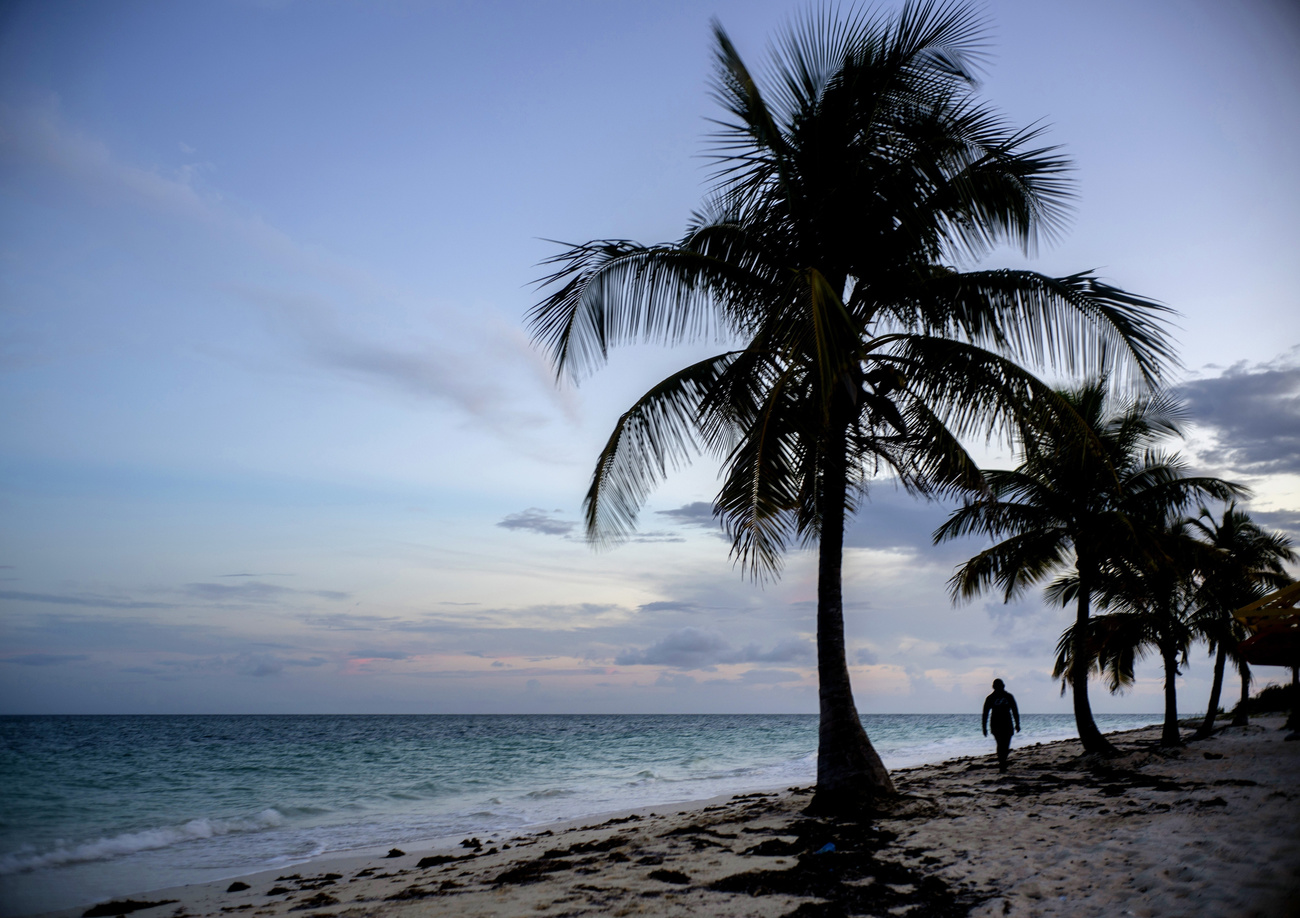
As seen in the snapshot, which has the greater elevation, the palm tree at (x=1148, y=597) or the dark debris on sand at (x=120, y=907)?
the palm tree at (x=1148, y=597)

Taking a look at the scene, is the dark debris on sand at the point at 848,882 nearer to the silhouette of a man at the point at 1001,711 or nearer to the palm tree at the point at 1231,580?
the silhouette of a man at the point at 1001,711

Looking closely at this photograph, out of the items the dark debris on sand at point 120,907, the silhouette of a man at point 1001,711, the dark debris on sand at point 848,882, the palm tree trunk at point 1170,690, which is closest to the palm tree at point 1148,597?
the palm tree trunk at point 1170,690

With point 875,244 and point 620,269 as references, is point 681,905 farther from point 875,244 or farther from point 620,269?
point 875,244

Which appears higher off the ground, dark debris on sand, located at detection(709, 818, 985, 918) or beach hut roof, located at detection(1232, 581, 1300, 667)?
beach hut roof, located at detection(1232, 581, 1300, 667)

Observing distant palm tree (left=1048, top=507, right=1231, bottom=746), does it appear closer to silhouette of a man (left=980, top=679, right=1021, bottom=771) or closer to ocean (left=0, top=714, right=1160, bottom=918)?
silhouette of a man (left=980, top=679, right=1021, bottom=771)

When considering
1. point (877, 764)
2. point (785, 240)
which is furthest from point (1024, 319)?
point (877, 764)

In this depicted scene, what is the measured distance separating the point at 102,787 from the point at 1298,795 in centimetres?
2353

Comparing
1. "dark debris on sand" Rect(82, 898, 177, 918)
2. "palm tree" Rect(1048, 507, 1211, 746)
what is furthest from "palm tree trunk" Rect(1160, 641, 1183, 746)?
"dark debris on sand" Rect(82, 898, 177, 918)

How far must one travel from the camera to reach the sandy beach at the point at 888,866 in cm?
430

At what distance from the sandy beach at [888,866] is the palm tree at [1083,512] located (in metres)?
3.67

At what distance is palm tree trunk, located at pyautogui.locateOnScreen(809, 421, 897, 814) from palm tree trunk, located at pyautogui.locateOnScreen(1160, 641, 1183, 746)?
10156 mm

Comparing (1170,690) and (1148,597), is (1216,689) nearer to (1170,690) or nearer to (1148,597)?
(1170,690)

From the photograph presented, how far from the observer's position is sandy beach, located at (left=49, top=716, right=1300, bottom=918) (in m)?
4.30

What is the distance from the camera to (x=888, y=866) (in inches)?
209
